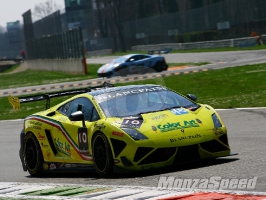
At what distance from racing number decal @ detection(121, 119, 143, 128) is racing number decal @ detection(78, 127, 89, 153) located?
64 centimetres

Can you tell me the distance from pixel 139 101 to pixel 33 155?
200 centimetres

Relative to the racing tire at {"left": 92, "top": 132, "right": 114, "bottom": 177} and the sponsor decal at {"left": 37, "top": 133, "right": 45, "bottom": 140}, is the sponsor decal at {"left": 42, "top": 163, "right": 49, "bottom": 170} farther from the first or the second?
the racing tire at {"left": 92, "top": 132, "right": 114, "bottom": 177}

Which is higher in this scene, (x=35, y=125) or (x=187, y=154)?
(x=35, y=125)

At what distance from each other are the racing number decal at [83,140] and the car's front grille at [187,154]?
4.15 feet

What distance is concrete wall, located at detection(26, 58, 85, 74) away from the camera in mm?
48969

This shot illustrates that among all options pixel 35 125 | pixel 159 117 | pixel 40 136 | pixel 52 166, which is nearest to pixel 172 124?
pixel 159 117

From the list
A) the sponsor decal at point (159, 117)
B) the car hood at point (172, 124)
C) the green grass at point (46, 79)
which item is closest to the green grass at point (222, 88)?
the car hood at point (172, 124)

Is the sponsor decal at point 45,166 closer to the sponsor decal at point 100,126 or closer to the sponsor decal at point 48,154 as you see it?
the sponsor decal at point 48,154

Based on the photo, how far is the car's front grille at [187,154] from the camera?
8.81 metres

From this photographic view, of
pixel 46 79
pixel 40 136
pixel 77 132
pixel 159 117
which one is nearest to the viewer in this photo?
pixel 159 117

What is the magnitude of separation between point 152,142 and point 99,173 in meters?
0.85

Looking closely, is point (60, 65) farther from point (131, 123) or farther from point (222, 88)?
point (131, 123)

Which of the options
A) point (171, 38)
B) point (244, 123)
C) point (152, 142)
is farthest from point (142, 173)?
point (171, 38)

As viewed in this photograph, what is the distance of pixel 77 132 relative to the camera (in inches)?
380
